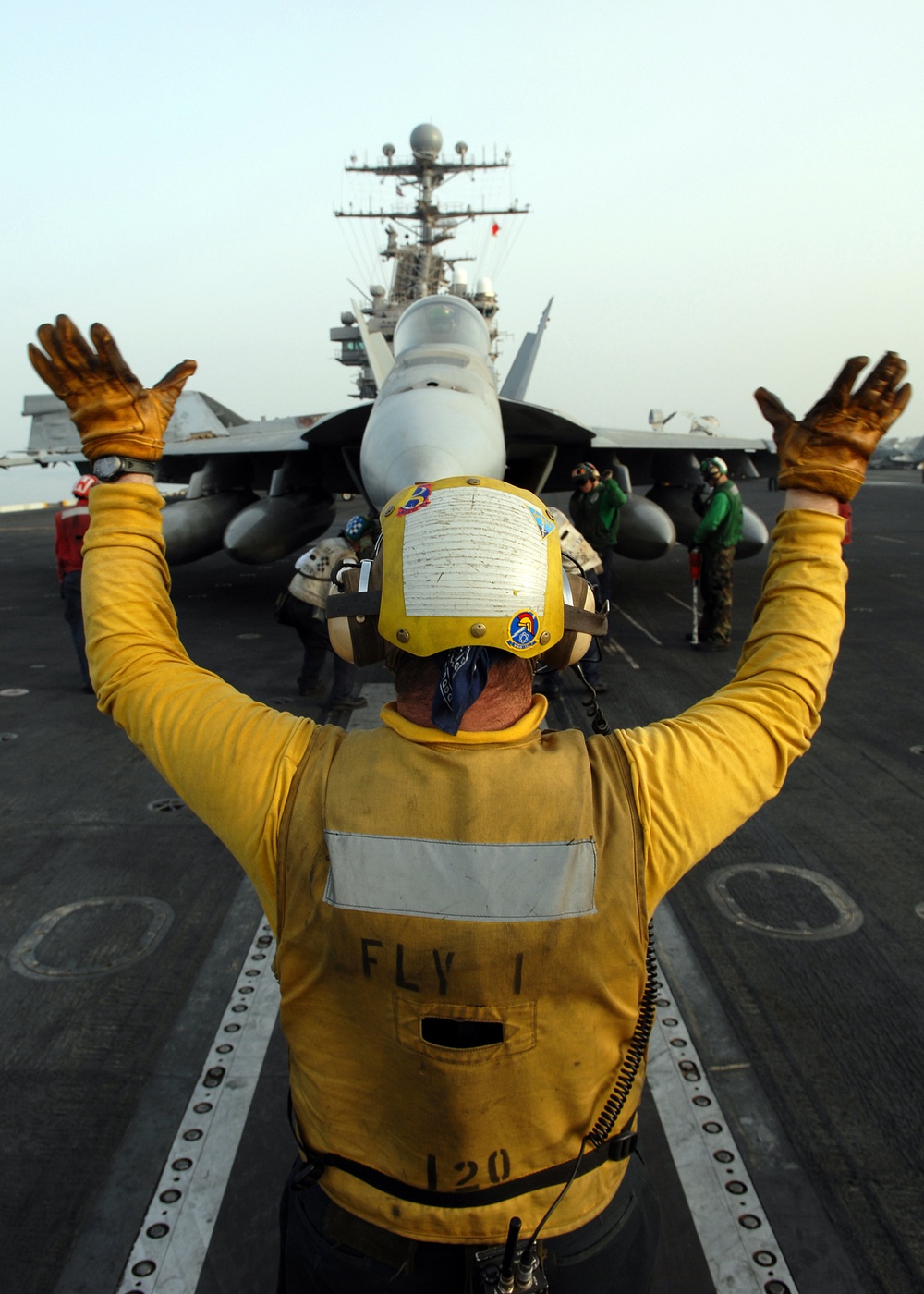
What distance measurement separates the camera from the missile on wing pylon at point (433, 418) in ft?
17.5

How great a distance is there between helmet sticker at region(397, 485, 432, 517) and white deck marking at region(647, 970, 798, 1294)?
1.89 meters

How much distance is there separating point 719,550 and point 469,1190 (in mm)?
7620

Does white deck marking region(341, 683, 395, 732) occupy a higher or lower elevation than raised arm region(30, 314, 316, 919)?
lower

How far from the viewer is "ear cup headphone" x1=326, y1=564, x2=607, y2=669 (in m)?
1.28

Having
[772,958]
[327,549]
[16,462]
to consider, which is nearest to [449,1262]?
[772,958]

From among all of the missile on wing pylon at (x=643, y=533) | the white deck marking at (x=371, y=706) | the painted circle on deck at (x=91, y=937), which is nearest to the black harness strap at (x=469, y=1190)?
the painted circle on deck at (x=91, y=937)

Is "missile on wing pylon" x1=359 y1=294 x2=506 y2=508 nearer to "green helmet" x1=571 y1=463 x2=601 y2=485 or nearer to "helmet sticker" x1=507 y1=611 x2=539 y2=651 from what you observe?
"green helmet" x1=571 y1=463 x2=601 y2=485

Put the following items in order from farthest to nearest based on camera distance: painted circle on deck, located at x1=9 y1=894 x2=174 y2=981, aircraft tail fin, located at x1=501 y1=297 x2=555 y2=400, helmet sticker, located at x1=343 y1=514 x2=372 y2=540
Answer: aircraft tail fin, located at x1=501 y1=297 x2=555 y2=400 < helmet sticker, located at x1=343 y1=514 x2=372 y2=540 < painted circle on deck, located at x1=9 y1=894 x2=174 y2=981

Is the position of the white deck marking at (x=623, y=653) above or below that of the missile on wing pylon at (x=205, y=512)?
below

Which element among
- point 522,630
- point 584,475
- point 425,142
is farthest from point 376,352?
point 425,142

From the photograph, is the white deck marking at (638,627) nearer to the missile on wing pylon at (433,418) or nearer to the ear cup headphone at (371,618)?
the missile on wing pylon at (433,418)

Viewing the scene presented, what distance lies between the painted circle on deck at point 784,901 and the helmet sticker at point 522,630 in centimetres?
265

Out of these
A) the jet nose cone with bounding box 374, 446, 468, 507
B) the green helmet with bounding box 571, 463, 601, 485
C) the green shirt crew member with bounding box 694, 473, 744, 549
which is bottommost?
the green shirt crew member with bounding box 694, 473, 744, 549

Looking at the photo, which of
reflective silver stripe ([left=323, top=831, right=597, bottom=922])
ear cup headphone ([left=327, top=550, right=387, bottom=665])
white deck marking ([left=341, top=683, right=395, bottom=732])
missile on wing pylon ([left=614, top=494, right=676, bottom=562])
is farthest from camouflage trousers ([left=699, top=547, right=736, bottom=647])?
reflective silver stripe ([left=323, top=831, right=597, bottom=922])
